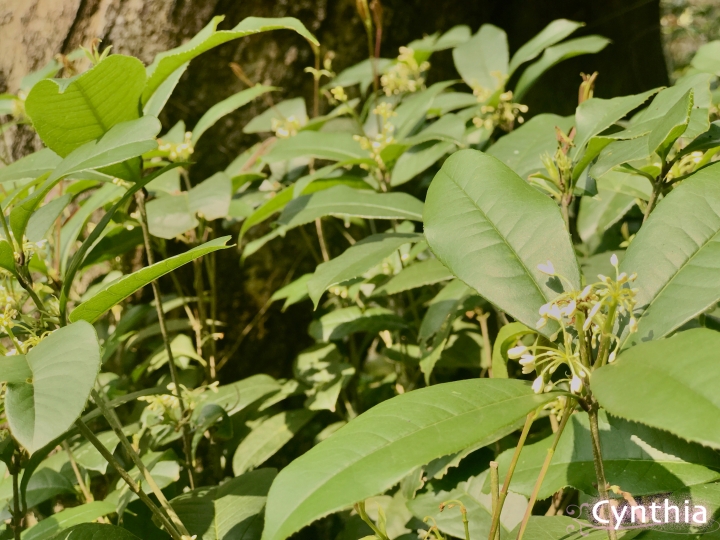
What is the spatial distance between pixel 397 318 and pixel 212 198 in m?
0.47

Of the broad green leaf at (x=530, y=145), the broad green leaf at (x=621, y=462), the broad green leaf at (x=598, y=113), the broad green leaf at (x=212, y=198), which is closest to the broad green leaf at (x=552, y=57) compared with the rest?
the broad green leaf at (x=530, y=145)

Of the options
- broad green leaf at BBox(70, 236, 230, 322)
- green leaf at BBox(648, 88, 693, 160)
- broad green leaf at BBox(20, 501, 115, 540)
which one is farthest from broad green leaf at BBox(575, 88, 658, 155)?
broad green leaf at BBox(20, 501, 115, 540)

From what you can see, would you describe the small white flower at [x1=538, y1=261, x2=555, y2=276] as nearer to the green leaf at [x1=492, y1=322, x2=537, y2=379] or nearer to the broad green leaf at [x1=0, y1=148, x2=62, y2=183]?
the green leaf at [x1=492, y1=322, x2=537, y2=379]

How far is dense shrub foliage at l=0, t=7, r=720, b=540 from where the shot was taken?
542mm

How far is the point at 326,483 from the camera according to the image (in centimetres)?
48

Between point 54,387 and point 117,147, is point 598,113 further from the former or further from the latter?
point 54,387

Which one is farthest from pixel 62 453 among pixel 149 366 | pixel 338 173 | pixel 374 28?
pixel 374 28

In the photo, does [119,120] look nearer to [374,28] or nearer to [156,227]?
[156,227]

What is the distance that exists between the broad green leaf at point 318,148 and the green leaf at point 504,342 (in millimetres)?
527

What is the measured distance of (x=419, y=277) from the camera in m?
1.06

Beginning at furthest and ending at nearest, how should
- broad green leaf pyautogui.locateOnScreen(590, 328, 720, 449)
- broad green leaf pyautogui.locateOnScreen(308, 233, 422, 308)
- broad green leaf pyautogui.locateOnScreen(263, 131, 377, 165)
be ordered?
broad green leaf pyautogui.locateOnScreen(263, 131, 377, 165), broad green leaf pyautogui.locateOnScreen(308, 233, 422, 308), broad green leaf pyautogui.locateOnScreen(590, 328, 720, 449)

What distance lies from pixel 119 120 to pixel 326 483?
63 cm

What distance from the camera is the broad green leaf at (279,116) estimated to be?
1.56 metres

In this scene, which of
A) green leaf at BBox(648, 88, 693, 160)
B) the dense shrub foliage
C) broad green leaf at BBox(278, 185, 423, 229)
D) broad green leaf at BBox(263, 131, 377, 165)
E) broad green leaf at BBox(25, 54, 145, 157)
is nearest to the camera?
the dense shrub foliage
